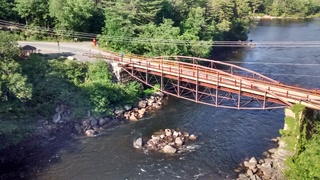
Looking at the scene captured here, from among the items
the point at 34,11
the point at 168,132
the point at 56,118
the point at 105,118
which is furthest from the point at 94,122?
the point at 34,11

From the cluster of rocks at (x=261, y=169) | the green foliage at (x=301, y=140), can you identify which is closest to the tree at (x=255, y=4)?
the green foliage at (x=301, y=140)

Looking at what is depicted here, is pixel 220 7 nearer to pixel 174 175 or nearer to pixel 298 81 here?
pixel 298 81

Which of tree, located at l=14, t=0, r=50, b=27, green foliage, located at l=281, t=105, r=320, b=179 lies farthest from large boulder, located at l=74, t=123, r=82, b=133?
tree, located at l=14, t=0, r=50, b=27

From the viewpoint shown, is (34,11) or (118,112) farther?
(34,11)

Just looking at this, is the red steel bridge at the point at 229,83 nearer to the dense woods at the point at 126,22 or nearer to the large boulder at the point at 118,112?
the large boulder at the point at 118,112

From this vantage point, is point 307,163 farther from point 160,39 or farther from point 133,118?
point 160,39

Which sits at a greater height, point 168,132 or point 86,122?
point 86,122

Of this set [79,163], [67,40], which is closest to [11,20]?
[67,40]
